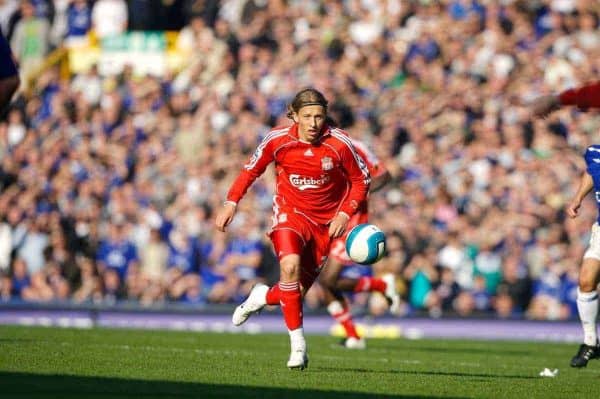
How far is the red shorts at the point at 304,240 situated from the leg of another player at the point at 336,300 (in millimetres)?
3747

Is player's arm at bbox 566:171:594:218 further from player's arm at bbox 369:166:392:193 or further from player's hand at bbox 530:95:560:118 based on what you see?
player's arm at bbox 369:166:392:193

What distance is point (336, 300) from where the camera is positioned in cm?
1667

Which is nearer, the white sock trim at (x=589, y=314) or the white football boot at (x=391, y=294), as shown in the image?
the white sock trim at (x=589, y=314)

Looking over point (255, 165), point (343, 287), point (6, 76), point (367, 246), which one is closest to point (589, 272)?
point (367, 246)

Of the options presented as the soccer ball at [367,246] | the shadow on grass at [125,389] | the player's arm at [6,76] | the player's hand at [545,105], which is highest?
the player's arm at [6,76]

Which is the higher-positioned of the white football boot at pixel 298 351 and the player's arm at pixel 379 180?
the player's arm at pixel 379 180

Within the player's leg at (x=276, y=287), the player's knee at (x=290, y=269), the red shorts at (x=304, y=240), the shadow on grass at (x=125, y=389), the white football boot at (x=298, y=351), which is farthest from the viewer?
the red shorts at (x=304, y=240)

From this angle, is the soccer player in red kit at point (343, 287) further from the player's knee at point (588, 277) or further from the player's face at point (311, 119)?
the player's face at point (311, 119)

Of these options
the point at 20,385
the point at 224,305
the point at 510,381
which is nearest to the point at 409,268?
the point at 224,305

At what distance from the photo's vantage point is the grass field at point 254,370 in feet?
34.6

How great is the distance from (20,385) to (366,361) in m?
4.78

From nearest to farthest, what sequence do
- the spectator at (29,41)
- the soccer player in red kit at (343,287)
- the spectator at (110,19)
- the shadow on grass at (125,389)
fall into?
1. the shadow on grass at (125,389)
2. the soccer player in red kit at (343,287)
3. the spectator at (29,41)
4. the spectator at (110,19)

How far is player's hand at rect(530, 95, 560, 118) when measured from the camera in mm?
11680

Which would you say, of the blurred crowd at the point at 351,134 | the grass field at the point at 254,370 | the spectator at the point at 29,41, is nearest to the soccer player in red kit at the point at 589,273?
the grass field at the point at 254,370
